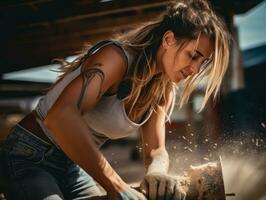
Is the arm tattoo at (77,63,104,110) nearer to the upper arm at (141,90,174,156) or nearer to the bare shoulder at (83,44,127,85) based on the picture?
the bare shoulder at (83,44,127,85)

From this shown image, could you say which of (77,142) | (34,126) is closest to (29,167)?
(34,126)

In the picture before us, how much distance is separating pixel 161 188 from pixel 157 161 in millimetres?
555

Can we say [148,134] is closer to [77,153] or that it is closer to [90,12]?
[77,153]

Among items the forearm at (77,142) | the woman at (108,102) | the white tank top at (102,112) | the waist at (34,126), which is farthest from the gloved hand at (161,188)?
the waist at (34,126)

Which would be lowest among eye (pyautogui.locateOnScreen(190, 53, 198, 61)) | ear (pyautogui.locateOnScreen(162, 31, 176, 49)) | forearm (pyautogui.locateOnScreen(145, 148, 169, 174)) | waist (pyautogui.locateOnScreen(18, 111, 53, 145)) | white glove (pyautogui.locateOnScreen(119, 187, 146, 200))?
forearm (pyautogui.locateOnScreen(145, 148, 169, 174))

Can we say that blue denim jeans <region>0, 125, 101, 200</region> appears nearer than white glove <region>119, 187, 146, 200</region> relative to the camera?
No

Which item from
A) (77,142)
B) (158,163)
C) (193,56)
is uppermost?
(193,56)

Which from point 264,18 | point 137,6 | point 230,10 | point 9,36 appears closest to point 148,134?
point 137,6

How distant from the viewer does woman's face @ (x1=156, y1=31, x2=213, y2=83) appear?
2.52 meters

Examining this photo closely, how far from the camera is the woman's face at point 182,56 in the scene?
8.27 feet

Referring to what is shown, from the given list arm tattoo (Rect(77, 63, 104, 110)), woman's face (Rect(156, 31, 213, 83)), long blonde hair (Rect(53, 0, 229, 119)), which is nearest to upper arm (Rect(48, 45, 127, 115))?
arm tattoo (Rect(77, 63, 104, 110))

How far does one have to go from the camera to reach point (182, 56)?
8.29 ft

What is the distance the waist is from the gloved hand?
61cm

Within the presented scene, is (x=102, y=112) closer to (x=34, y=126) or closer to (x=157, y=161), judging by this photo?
(x=34, y=126)
